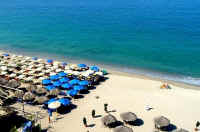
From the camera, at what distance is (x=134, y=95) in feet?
84.4

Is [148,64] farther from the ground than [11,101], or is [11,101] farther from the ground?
[148,64]

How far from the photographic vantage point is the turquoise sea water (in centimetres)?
3956

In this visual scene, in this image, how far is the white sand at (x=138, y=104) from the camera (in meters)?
19.9

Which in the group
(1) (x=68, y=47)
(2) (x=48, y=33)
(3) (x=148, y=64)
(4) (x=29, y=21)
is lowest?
(3) (x=148, y=64)

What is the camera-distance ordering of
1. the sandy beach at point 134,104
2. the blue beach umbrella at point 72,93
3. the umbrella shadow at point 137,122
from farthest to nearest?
the blue beach umbrella at point 72,93, the umbrella shadow at point 137,122, the sandy beach at point 134,104

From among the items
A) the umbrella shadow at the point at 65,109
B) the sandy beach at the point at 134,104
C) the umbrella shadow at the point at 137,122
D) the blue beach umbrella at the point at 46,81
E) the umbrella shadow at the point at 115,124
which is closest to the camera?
the umbrella shadow at the point at 115,124

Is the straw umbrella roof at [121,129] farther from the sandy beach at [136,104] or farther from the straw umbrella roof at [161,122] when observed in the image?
the straw umbrella roof at [161,122]

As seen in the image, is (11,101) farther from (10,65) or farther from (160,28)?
(160,28)

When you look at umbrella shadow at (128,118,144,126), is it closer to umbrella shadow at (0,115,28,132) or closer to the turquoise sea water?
umbrella shadow at (0,115,28,132)

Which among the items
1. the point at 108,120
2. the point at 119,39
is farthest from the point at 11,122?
the point at 119,39

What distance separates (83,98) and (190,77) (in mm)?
19851

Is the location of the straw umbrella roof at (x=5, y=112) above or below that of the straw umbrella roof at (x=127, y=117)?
above

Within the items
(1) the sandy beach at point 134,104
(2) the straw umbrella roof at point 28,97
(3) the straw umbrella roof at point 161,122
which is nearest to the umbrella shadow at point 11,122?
(1) the sandy beach at point 134,104

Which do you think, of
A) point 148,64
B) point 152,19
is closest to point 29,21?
point 152,19
